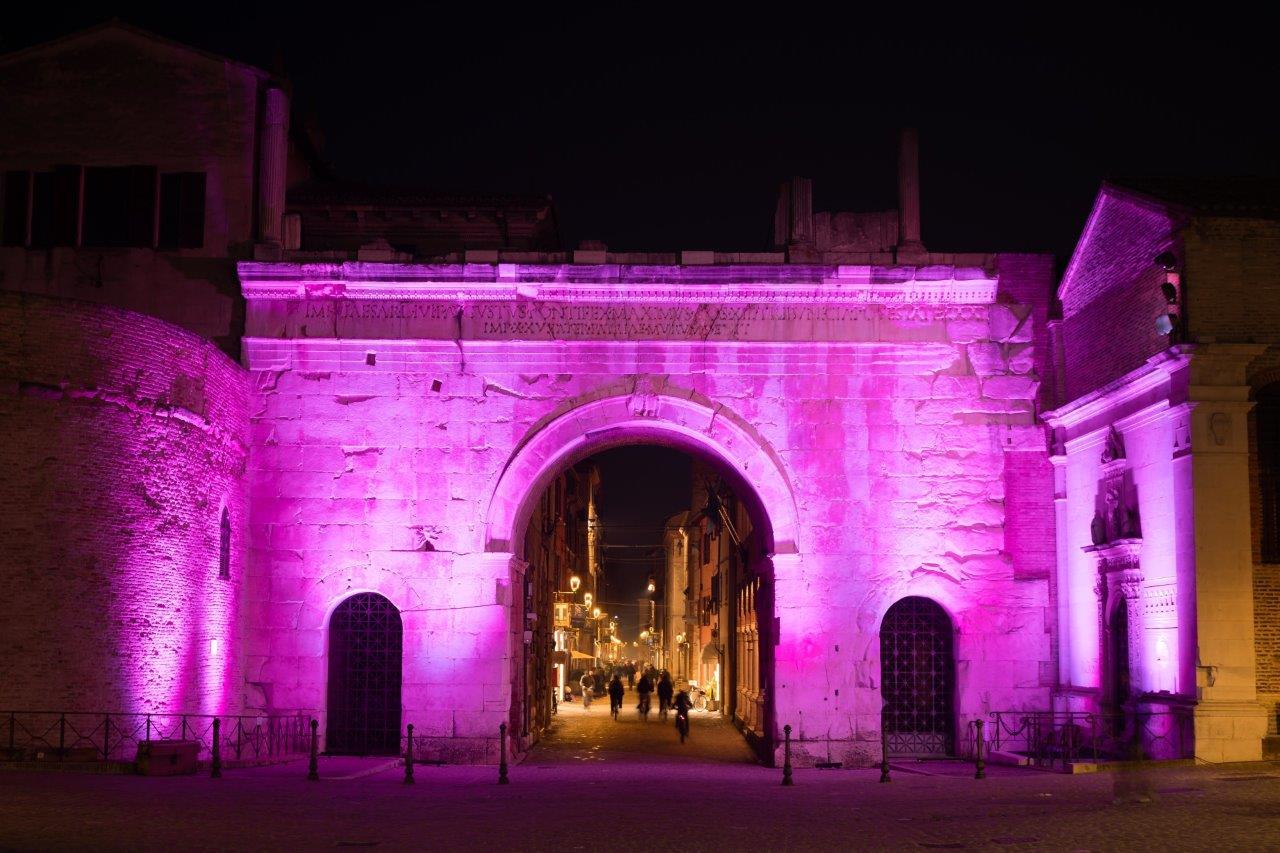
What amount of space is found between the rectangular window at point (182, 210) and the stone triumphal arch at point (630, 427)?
70.0 inches

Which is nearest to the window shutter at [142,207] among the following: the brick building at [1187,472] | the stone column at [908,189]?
the stone column at [908,189]

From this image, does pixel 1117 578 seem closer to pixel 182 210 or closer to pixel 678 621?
pixel 182 210

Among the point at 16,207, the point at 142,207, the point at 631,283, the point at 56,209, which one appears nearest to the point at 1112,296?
the point at 631,283

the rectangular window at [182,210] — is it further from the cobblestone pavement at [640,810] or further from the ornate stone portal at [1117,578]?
the ornate stone portal at [1117,578]

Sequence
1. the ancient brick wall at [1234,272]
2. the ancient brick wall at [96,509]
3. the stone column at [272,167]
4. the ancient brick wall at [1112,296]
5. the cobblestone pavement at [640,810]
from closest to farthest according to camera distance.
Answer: the cobblestone pavement at [640,810]
the ancient brick wall at [96,509]
the ancient brick wall at [1234,272]
the ancient brick wall at [1112,296]
the stone column at [272,167]

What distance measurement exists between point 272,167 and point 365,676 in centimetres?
954

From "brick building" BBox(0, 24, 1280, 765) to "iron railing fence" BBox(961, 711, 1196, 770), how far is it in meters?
0.21

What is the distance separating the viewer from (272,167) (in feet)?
78.2

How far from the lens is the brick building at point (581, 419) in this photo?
72.8ft

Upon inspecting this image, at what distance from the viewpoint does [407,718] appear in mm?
22219

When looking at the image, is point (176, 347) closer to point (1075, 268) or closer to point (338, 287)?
point (338, 287)

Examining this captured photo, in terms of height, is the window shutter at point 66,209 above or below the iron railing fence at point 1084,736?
above

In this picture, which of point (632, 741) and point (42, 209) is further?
point (632, 741)

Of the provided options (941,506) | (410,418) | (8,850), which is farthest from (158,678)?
(941,506)
